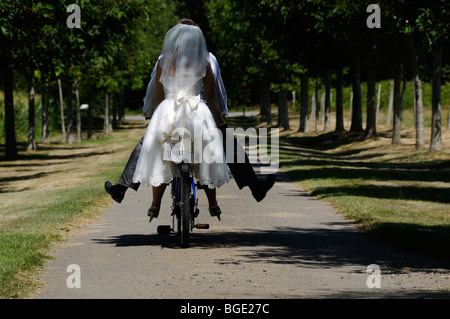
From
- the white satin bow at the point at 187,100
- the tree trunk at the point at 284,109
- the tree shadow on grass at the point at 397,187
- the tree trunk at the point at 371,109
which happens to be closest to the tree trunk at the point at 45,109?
the tree trunk at the point at 371,109

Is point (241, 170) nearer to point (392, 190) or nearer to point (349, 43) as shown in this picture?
point (392, 190)

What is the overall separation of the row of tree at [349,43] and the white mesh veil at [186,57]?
862 centimetres

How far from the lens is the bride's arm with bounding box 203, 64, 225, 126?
926cm

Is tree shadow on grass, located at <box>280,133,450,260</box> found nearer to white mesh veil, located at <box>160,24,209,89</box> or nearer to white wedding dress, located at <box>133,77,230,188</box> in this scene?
white wedding dress, located at <box>133,77,230,188</box>

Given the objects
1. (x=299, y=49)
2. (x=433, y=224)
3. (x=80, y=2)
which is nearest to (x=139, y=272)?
(x=433, y=224)

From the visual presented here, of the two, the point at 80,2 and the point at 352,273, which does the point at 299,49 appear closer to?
the point at 80,2

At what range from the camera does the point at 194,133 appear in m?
9.02

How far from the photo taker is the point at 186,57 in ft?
30.0

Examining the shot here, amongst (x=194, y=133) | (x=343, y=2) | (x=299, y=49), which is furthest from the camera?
(x=299, y=49)

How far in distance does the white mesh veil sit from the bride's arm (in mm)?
121

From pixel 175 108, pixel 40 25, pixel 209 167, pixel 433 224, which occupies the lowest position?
pixel 433 224

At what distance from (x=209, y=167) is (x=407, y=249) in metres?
2.40

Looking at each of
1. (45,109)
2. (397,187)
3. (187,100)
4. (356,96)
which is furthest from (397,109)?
(187,100)
